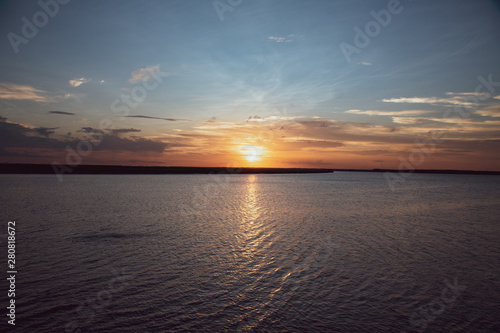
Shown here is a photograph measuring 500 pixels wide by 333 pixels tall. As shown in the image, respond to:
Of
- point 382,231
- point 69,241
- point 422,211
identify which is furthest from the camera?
point 422,211

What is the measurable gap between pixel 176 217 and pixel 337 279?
21.4 metres

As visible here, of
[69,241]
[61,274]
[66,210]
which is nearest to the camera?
[61,274]

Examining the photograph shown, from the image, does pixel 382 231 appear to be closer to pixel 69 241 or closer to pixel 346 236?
pixel 346 236

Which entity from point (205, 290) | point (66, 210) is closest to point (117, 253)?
point (205, 290)

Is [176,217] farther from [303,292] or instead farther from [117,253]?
[303,292]

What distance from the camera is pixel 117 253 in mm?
18219

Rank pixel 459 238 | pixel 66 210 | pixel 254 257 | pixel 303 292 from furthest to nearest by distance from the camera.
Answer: pixel 66 210 < pixel 459 238 < pixel 254 257 < pixel 303 292

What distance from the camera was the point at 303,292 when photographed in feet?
42.3

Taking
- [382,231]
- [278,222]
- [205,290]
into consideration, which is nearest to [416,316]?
[205,290]

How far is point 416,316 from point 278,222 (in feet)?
64.6

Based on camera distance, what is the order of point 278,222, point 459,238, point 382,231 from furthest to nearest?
1. point 278,222
2. point 382,231
3. point 459,238

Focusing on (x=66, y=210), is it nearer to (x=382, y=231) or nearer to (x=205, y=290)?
(x=205, y=290)

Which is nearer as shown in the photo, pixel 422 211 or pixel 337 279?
pixel 337 279

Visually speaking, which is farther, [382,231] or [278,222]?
[278,222]
